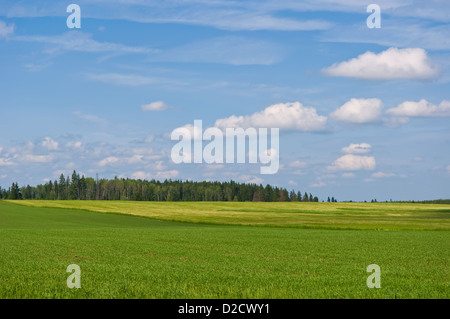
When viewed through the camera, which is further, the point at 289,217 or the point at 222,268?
the point at 289,217

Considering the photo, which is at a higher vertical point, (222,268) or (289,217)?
(222,268)

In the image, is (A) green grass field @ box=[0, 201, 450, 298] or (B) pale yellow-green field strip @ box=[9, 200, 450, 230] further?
(B) pale yellow-green field strip @ box=[9, 200, 450, 230]

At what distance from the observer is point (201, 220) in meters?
87.5

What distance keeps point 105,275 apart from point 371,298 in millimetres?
12246

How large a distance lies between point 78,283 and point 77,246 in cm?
2268

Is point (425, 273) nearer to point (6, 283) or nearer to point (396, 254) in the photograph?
point (396, 254)

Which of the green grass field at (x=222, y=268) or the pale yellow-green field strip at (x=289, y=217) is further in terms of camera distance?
the pale yellow-green field strip at (x=289, y=217)

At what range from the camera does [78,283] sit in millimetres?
19641

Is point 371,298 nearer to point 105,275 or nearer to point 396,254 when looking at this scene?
point 105,275
